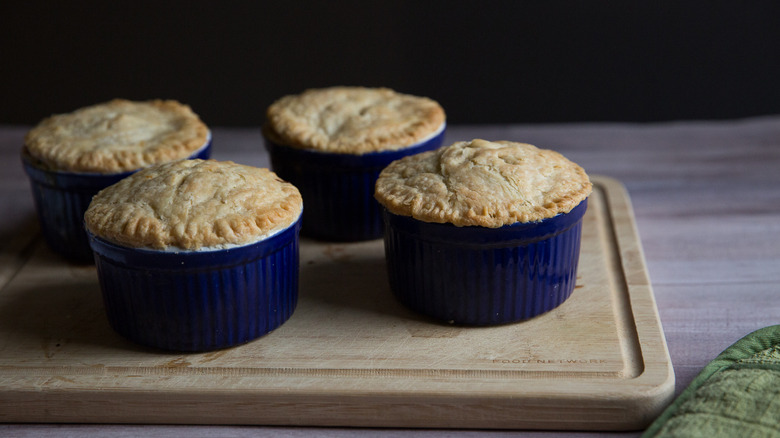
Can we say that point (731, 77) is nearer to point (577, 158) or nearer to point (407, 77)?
point (577, 158)

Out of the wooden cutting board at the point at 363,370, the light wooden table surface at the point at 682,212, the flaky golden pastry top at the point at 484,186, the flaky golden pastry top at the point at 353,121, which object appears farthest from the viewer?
the flaky golden pastry top at the point at 353,121

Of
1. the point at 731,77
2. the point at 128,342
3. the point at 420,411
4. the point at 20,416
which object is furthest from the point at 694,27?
the point at 20,416

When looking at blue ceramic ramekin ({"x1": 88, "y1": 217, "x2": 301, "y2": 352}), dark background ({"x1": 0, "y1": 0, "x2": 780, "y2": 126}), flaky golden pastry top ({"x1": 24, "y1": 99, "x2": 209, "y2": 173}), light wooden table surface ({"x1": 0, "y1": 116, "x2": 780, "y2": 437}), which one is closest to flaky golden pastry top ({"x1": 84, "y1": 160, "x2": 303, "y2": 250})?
blue ceramic ramekin ({"x1": 88, "y1": 217, "x2": 301, "y2": 352})

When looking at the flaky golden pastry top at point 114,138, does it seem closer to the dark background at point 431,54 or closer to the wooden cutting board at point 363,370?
the wooden cutting board at point 363,370

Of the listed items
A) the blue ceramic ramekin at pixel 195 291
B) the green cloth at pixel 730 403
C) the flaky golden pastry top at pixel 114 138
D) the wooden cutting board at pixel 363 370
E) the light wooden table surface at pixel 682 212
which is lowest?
the light wooden table surface at pixel 682 212

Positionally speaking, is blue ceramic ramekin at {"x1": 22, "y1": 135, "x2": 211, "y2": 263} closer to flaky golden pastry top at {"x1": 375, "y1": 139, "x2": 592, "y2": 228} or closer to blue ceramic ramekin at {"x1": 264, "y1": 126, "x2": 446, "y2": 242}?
blue ceramic ramekin at {"x1": 264, "y1": 126, "x2": 446, "y2": 242}

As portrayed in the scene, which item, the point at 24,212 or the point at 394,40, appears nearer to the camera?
the point at 24,212

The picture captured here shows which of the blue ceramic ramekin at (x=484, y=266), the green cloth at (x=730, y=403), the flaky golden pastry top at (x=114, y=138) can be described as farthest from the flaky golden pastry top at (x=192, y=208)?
the green cloth at (x=730, y=403)
